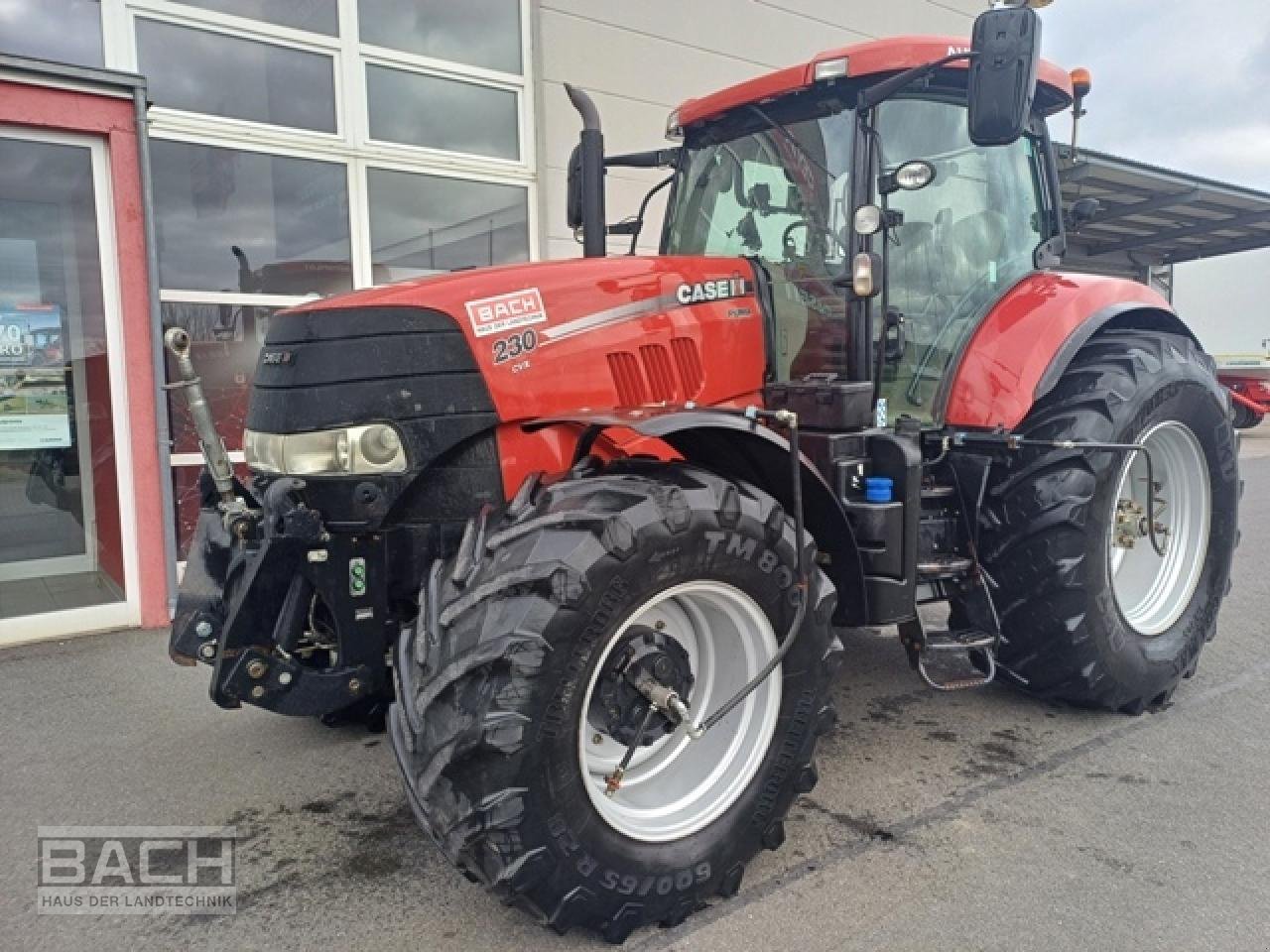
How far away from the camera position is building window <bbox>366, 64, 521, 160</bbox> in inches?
259

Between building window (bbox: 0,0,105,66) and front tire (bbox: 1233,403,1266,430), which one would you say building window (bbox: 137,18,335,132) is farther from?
front tire (bbox: 1233,403,1266,430)

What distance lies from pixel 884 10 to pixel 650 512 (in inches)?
338

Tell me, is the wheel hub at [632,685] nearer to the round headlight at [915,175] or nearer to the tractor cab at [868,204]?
the tractor cab at [868,204]

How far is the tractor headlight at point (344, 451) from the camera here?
257cm

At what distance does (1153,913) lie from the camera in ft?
8.16

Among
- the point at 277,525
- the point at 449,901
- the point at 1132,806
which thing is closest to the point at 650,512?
the point at 277,525

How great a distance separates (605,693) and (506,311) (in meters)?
1.12

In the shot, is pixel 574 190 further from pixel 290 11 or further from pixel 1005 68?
pixel 290 11

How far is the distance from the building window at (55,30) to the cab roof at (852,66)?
393 cm

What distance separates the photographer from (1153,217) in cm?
1438

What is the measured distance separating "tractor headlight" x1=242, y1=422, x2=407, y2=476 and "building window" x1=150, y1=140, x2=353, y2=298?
389 centimetres

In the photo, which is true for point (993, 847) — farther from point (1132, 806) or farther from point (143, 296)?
point (143, 296)

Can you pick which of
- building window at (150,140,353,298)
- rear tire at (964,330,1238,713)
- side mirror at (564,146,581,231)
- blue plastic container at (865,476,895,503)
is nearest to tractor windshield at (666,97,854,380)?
blue plastic container at (865,476,895,503)

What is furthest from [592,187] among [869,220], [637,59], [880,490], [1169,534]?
[637,59]
